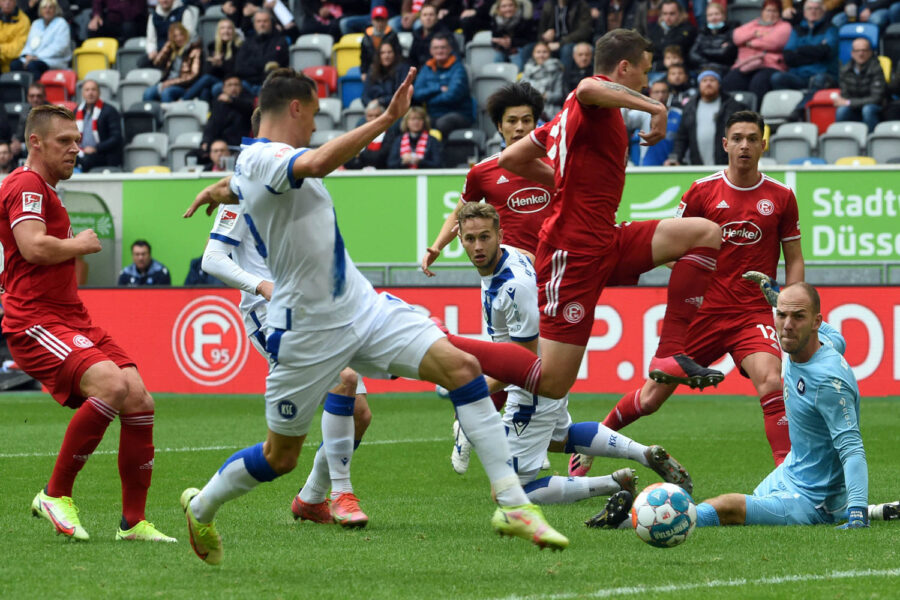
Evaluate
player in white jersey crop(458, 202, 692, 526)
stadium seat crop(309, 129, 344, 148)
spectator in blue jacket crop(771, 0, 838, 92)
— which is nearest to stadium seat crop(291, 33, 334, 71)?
stadium seat crop(309, 129, 344, 148)

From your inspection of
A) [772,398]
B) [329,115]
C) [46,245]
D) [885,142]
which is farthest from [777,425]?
[329,115]

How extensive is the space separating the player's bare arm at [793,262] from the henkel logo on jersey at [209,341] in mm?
8711

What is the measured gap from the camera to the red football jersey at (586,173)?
7344 mm

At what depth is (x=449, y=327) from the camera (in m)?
15.5

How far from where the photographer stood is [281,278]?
5598 mm

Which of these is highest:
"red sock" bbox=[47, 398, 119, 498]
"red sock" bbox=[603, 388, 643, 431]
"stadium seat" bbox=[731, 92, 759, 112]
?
"stadium seat" bbox=[731, 92, 759, 112]

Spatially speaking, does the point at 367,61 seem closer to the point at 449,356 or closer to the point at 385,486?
the point at 385,486

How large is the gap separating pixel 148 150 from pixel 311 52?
3112 millimetres

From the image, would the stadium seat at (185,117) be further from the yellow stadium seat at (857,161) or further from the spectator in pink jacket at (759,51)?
the yellow stadium seat at (857,161)

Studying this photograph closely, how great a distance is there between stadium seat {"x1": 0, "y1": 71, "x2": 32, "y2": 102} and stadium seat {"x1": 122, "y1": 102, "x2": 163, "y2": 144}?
→ 2.01m

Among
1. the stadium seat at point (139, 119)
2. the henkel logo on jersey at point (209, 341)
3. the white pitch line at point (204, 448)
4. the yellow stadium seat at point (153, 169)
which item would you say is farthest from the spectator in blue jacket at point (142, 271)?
the white pitch line at point (204, 448)

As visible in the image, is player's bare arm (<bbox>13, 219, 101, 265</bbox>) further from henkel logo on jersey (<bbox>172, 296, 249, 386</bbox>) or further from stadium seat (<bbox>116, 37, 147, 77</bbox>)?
stadium seat (<bbox>116, 37, 147, 77</bbox>)

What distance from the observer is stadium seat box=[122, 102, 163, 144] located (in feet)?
69.3

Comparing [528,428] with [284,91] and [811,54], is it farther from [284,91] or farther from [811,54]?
[811,54]
